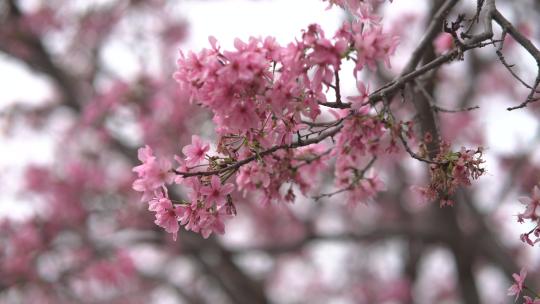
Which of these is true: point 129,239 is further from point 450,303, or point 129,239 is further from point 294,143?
point 450,303

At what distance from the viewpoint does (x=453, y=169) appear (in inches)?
74.6

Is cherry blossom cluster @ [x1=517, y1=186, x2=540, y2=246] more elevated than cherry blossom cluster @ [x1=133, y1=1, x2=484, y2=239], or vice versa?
cherry blossom cluster @ [x1=133, y1=1, x2=484, y2=239]

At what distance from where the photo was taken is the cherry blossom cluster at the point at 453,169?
1.89m

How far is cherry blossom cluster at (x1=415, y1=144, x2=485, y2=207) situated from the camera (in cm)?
189

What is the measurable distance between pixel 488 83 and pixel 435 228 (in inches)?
168

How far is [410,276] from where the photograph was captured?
785 centimetres

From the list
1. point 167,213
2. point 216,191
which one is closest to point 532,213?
point 216,191

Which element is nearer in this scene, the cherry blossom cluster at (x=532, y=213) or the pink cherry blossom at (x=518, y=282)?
the cherry blossom cluster at (x=532, y=213)

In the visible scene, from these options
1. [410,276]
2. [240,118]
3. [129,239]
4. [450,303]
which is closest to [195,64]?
[240,118]

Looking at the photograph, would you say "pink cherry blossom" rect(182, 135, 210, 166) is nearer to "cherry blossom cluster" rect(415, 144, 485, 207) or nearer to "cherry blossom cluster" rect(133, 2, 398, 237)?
"cherry blossom cluster" rect(133, 2, 398, 237)

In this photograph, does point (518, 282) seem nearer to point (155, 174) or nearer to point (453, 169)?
point (453, 169)

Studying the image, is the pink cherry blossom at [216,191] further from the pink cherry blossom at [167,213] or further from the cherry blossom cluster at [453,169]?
the cherry blossom cluster at [453,169]

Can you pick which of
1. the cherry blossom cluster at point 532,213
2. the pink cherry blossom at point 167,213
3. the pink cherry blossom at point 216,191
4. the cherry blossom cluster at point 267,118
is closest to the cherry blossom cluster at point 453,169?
the cherry blossom cluster at point 267,118

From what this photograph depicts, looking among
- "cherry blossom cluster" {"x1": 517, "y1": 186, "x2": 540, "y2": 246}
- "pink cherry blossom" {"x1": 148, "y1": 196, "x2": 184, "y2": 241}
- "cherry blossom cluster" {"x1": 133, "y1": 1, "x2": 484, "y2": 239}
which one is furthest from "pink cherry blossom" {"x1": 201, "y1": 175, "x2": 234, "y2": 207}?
"cherry blossom cluster" {"x1": 517, "y1": 186, "x2": 540, "y2": 246}
